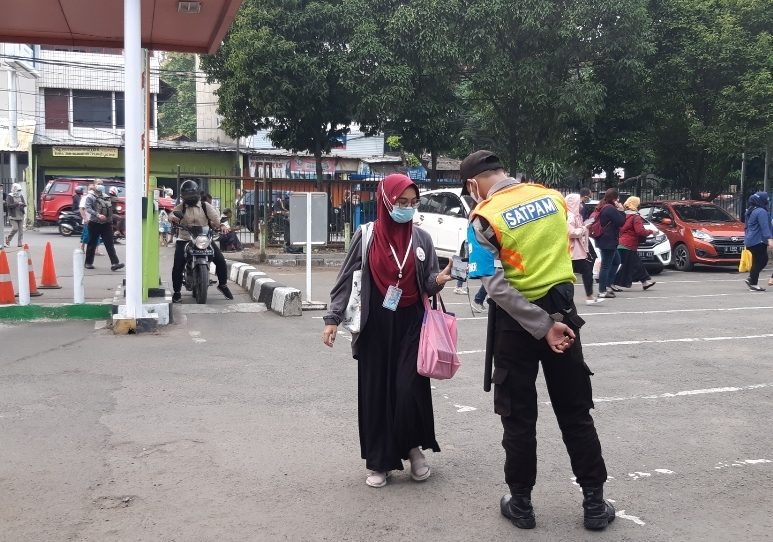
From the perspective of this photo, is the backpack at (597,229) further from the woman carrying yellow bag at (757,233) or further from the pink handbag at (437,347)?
the pink handbag at (437,347)

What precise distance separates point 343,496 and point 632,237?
35.1 feet

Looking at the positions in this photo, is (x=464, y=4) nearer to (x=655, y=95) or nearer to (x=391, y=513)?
(x=655, y=95)

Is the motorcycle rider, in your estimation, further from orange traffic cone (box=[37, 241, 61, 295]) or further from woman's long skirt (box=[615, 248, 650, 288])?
woman's long skirt (box=[615, 248, 650, 288])

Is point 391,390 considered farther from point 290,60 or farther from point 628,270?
point 290,60

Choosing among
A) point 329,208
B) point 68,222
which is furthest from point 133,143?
point 68,222

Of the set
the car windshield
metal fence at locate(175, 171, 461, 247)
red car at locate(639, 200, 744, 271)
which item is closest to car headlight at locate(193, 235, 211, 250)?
metal fence at locate(175, 171, 461, 247)

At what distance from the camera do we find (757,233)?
14344 millimetres

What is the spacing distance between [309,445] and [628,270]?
1024 cm

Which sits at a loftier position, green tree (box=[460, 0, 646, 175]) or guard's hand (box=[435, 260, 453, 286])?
green tree (box=[460, 0, 646, 175])

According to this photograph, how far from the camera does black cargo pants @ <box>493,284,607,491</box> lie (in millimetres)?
4113

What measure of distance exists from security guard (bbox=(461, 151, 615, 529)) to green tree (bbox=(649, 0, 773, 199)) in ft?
60.6

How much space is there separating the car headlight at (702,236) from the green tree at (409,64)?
6504 millimetres

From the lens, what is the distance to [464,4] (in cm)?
2003

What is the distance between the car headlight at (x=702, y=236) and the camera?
61.6ft
